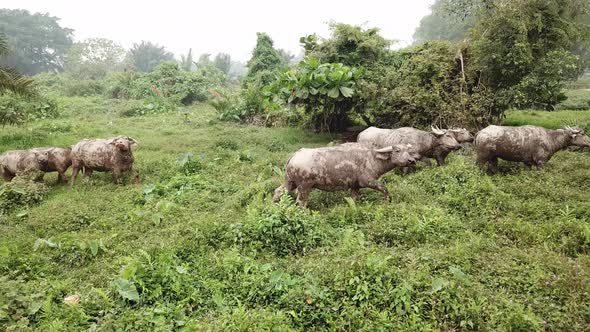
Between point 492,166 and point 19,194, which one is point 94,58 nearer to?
point 19,194

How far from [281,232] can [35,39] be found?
6947 centimetres

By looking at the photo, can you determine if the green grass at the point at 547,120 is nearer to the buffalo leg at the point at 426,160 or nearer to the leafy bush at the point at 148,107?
the buffalo leg at the point at 426,160

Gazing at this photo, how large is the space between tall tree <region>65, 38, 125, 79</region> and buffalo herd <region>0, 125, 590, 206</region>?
1596 inches

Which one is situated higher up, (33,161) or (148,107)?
(148,107)

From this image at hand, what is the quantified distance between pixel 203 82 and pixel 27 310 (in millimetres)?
27152

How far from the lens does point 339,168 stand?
27.2 feet

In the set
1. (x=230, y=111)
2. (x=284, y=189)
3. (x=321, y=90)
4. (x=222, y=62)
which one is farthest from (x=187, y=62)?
(x=284, y=189)

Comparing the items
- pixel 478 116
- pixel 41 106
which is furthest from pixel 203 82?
pixel 478 116

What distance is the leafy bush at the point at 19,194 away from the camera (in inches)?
350

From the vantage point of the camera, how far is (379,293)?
5.10m

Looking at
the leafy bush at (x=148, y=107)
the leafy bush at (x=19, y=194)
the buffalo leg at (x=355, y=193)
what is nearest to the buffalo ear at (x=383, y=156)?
the buffalo leg at (x=355, y=193)

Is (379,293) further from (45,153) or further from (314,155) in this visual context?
(45,153)

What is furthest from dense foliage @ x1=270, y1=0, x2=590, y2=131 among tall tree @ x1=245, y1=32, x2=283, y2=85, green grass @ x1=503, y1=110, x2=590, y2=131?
tall tree @ x1=245, y1=32, x2=283, y2=85

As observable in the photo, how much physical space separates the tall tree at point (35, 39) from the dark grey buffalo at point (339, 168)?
203ft
